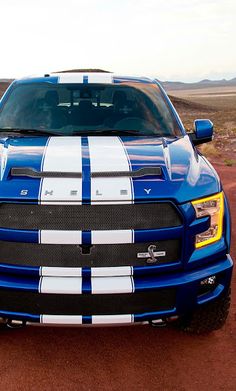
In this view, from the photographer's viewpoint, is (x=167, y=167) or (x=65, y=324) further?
(x=167, y=167)

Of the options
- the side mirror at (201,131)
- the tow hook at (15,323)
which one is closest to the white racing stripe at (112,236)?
the tow hook at (15,323)

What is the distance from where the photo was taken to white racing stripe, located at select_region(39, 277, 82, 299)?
2.93 metres

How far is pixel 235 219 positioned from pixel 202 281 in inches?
163

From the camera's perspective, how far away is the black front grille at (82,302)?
117 inches

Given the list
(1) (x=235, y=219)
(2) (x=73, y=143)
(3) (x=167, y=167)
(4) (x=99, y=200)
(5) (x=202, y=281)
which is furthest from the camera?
(1) (x=235, y=219)

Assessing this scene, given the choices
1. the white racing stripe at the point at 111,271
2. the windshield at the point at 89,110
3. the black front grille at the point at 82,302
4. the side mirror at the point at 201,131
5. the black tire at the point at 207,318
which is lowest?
the black tire at the point at 207,318

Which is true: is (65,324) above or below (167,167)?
below

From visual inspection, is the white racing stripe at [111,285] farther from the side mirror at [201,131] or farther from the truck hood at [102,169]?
the side mirror at [201,131]

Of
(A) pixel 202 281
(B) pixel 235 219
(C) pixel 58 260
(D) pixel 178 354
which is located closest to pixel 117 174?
(C) pixel 58 260

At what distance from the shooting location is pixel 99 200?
294cm

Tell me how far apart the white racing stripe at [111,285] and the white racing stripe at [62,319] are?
0.21m

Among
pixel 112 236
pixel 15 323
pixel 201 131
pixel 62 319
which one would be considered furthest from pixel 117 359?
pixel 201 131

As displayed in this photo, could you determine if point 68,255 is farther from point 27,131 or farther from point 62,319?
point 27,131

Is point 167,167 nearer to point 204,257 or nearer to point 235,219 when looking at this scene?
point 204,257
